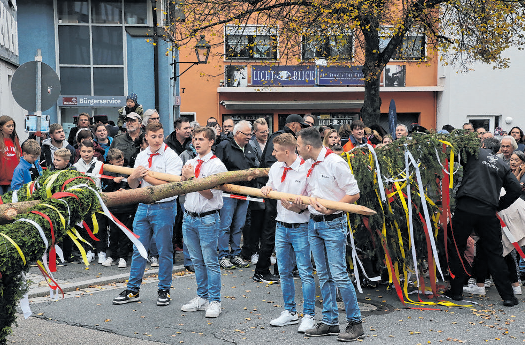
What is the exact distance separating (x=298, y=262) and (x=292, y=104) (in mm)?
21238

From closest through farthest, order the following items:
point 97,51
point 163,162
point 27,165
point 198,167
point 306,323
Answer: point 306,323, point 198,167, point 163,162, point 27,165, point 97,51

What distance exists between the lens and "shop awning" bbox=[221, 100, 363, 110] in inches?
1059

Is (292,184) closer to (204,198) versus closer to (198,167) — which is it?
(204,198)

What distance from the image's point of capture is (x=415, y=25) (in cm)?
1638

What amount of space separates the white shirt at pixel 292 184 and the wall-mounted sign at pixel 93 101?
1337cm

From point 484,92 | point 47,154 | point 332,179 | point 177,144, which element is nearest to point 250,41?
point 177,144

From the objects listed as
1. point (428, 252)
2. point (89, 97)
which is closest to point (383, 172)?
point (428, 252)

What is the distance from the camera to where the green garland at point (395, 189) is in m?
6.98

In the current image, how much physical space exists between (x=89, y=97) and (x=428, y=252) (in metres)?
14.2

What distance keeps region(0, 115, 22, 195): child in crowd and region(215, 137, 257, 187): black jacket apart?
3.29 meters

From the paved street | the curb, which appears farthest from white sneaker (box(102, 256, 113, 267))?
the paved street

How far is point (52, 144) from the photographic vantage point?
405 inches

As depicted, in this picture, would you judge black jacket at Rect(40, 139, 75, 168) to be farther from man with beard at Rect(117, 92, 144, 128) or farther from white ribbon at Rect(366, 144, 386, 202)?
white ribbon at Rect(366, 144, 386, 202)

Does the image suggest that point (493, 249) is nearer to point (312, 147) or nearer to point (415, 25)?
point (312, 147)
